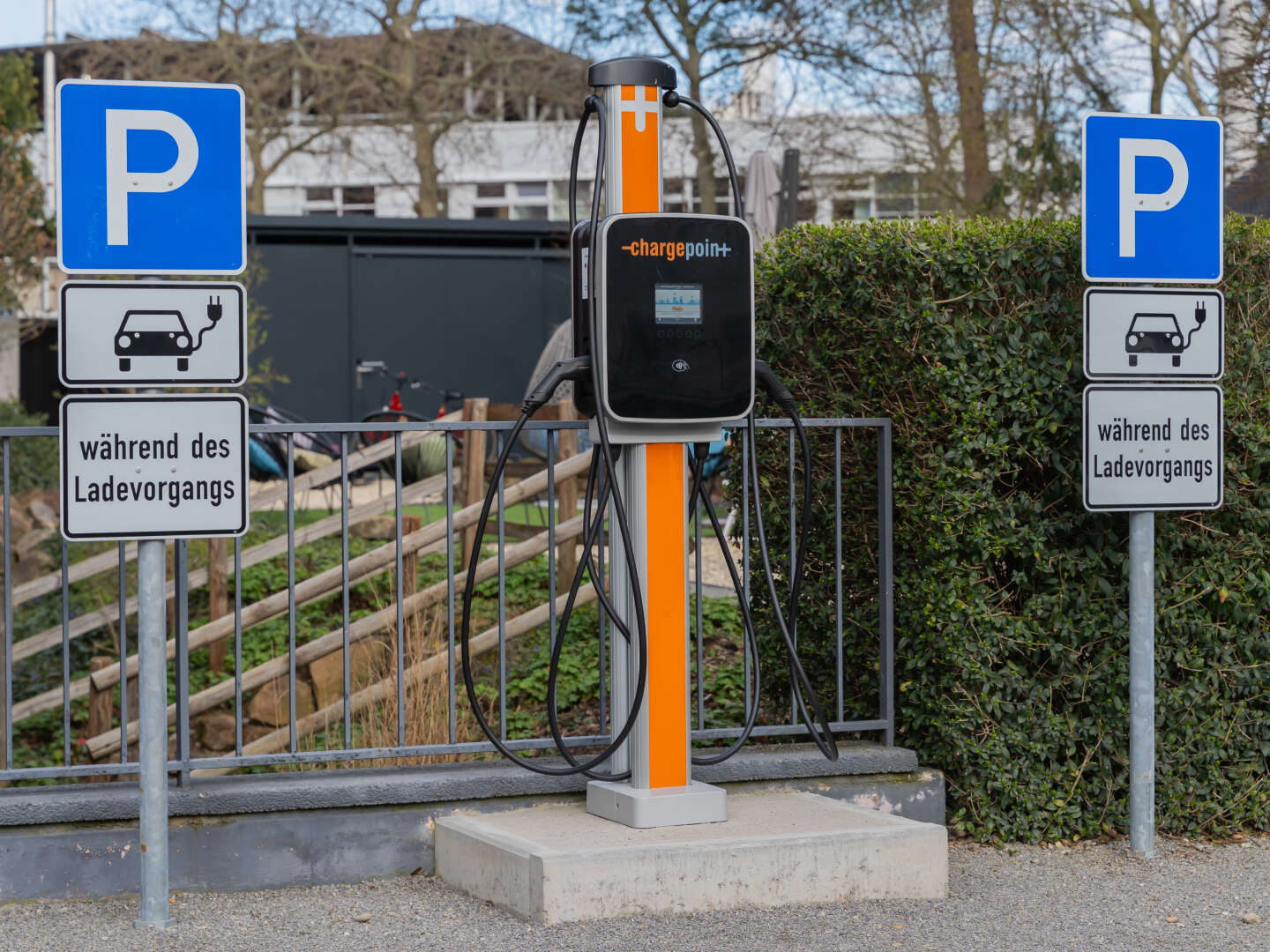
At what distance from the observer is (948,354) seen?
4891mm

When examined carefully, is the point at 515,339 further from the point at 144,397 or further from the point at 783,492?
the point at 144,397

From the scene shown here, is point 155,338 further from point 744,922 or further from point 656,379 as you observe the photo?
point 744,922

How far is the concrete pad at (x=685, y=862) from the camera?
4.12 m

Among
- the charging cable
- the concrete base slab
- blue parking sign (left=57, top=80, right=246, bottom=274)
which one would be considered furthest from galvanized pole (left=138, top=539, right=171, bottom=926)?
the concrete base slab

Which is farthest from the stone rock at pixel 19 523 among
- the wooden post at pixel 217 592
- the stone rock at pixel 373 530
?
the wooden post at pixel 217 592

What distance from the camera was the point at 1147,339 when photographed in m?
4.84

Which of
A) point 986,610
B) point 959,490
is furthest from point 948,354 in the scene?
point 986,610

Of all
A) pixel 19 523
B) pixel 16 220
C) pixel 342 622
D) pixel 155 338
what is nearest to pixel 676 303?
pixel 155 338

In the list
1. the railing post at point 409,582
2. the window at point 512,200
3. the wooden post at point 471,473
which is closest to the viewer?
the railing post at point 409,582

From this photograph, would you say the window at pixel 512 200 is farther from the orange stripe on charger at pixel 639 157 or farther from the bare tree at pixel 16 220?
the orange stripe on charger at pixel 639 157

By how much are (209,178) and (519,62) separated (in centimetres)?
2020

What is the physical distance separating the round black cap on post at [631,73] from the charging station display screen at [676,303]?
0.63 metres

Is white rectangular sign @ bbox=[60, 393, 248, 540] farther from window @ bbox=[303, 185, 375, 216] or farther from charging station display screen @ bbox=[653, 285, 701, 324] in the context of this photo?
window @ bbox=[303, 185, 375, 216]

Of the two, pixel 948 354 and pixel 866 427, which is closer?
pixel 948 354
